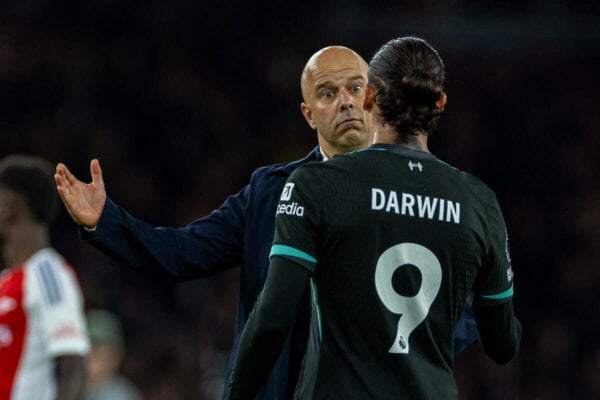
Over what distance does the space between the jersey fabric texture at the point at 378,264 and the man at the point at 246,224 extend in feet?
2.09

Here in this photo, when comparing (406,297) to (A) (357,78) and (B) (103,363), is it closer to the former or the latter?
(A) (357,78)

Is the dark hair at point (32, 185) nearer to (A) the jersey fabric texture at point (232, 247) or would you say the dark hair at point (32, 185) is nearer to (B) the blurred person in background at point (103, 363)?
(A) the jersey fabric texture at point (232, 247)

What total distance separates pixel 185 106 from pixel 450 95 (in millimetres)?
3529

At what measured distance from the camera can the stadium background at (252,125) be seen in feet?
34.2

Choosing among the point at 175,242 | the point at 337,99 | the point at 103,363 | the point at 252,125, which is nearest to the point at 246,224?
the point at 175,242

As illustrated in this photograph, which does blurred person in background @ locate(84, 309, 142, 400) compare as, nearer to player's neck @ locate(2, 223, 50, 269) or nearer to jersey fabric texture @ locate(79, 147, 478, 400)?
player's neck @ locate(2, 223, 50, 269)

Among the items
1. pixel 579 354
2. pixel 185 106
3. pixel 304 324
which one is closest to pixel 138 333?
pixel 185 106

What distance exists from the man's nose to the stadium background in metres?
5.93

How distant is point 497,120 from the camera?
13.5m

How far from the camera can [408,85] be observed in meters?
2.88

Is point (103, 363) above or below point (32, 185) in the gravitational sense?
below

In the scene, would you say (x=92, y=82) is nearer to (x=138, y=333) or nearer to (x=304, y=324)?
(x=138, y=333)

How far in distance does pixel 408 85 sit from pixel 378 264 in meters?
0.47

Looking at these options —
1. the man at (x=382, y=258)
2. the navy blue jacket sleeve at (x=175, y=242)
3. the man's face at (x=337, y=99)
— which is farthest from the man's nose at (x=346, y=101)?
the man at (x=382, y=258)
